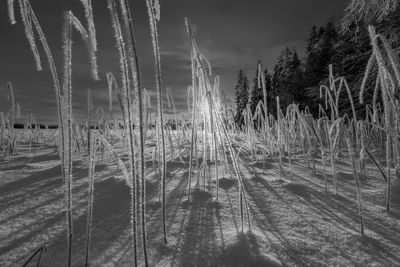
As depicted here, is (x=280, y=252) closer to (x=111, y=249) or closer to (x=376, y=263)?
(x=376, y=263)

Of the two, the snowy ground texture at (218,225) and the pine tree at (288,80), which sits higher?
the pine tree at (288,80)

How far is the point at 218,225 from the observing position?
0.93 metres

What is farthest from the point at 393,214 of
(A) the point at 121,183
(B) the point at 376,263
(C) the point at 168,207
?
(A) the point at 121,183

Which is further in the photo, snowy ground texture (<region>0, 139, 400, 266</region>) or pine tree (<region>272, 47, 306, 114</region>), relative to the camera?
pine tree (<region>272, 47, 306, 114</region>)

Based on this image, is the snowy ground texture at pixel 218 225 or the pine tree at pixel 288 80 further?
the pine tree at pixel 288 80

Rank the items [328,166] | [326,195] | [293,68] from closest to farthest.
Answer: [326,195] < [328,166] < [293,68]

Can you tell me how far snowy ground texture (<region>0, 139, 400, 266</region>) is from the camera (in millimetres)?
735

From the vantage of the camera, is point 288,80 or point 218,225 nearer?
point 218,225

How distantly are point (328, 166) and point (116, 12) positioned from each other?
180 centimetres

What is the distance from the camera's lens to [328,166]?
1918 millimetres

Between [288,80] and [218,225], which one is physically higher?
[288,80]

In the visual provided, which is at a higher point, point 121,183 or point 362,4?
point 362,4

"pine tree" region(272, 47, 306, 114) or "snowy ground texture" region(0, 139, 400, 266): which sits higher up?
"pine tree" region(272, 47, 306, 114)

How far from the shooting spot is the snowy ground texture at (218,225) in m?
0.73
